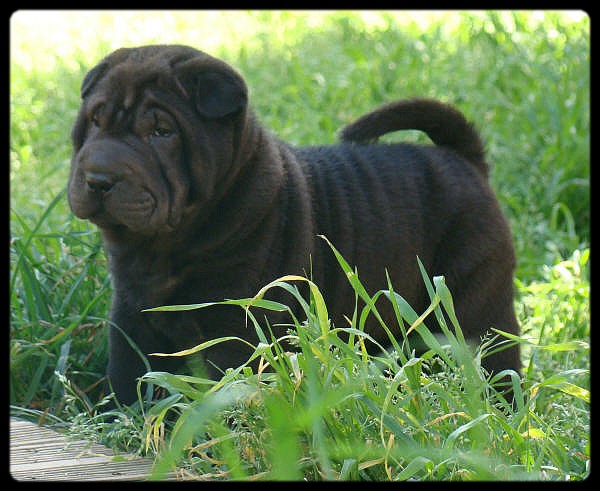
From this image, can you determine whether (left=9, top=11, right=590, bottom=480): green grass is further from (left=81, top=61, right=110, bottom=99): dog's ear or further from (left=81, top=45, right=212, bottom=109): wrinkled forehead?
(left=81, top=61, right=110, bottom=99): dog's ear

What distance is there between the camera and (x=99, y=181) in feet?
9.27

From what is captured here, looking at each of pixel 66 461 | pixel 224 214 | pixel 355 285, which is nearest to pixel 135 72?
pixel 224 214

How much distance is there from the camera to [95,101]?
9.87 ft

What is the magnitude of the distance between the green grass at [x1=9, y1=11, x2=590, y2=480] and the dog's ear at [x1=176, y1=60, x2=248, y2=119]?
66 centimetres

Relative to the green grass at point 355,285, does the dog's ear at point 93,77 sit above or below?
above

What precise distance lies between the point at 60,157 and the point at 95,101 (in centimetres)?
344

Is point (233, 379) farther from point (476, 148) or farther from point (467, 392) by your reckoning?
point (476, 148)

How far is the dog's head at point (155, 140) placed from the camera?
2848mm

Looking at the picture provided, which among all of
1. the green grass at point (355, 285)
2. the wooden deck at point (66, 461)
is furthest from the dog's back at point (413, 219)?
the wooden deck at point (66, 461)

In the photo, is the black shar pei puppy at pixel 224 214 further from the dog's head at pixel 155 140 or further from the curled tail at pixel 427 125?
the curled tail at pixel 427 125

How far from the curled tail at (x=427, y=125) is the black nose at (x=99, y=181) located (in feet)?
4.39

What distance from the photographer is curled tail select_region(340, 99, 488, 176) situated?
3760mm

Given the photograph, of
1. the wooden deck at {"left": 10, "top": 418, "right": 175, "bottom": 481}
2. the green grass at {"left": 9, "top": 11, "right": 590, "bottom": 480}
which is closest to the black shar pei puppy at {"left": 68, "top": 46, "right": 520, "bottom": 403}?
the green grass at {"left": 9, "top": 11, "right": 590, "bottom": 480}

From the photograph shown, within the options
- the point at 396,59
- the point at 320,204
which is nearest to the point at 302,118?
the point at 396,59
